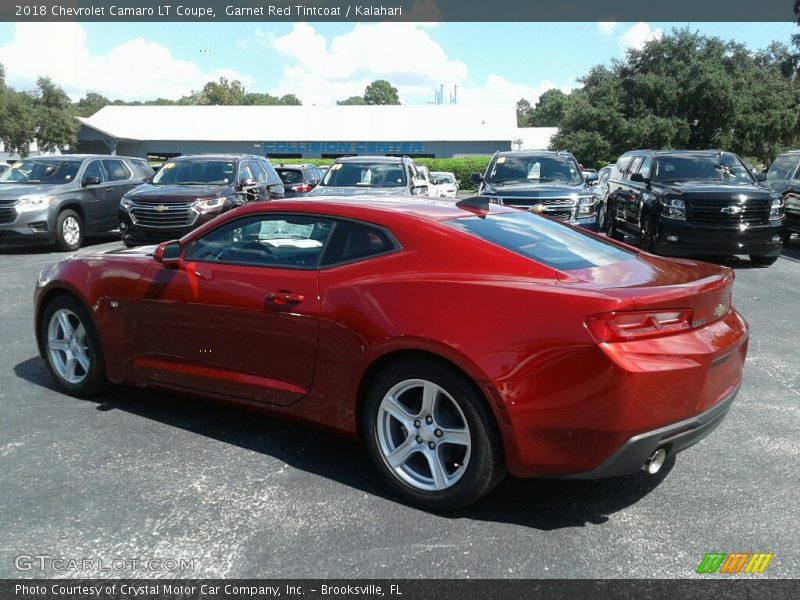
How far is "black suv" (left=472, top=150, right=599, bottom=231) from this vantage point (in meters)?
12.6

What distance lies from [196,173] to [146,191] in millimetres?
1201

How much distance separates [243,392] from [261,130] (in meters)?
55.7

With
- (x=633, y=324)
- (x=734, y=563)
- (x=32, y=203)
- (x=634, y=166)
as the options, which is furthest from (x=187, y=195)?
(x=734, y=563)

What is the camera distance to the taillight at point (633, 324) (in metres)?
3.16

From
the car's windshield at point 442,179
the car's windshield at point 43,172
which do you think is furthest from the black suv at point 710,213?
the car's windshield at point 442,179

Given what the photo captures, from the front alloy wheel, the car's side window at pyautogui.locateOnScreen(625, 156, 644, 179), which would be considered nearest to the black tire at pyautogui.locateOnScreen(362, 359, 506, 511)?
the front alloy wheel

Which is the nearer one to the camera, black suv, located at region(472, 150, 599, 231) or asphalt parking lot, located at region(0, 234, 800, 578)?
asphalt parking lot, located at region(0, 234, 800, 578)

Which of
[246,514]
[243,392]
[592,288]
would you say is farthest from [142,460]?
[592,288]

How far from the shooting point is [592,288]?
3.33m

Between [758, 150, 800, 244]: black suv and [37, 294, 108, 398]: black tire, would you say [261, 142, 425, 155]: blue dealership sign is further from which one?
[37, 294, 108, 398]: black tire

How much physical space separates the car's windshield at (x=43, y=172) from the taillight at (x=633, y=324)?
13604mm

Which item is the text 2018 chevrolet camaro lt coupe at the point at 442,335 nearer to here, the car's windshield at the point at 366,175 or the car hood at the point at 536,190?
the car hood at the point at 536,190

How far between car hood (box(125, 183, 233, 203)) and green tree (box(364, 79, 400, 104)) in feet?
483

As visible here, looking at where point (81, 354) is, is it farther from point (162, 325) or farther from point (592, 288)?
point (592, 288)
